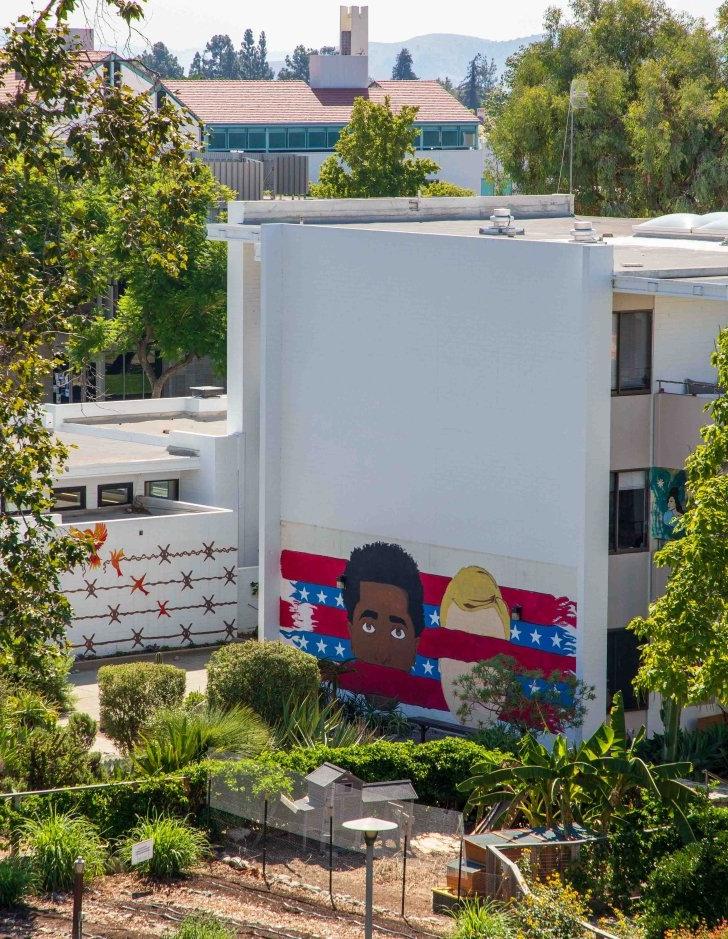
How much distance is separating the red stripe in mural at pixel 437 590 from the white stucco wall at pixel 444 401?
0.71ft

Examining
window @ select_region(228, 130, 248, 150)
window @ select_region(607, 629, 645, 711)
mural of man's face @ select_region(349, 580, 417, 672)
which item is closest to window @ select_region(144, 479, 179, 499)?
mural of man's face @ select_region(349, 580, 417, 672)

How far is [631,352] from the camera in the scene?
26172mm

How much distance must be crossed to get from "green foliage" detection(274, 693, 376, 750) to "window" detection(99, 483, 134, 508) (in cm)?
1076

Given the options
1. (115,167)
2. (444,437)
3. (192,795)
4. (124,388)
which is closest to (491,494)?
(444,437)

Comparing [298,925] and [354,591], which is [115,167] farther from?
[354,591]

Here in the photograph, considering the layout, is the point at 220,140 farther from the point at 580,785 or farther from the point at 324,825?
the point at 580,785

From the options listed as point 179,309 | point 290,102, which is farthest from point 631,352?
point 290,102

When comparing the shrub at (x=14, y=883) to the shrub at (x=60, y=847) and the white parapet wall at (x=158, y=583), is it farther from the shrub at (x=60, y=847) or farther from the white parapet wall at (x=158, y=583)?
the white parapet wall at (x=158, y=583)

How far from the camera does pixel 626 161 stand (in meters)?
65.7

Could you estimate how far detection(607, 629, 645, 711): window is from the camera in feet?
85.9

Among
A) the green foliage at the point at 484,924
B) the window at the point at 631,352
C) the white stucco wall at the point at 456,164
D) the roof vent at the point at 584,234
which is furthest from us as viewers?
the white stucco wall at the point at 456,164

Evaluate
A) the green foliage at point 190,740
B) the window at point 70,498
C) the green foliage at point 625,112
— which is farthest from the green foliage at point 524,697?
the green foliage at point 625,112

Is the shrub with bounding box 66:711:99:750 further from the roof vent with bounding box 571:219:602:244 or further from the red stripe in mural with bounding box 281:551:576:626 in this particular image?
the roof vent with bounding box 571:219:602:244

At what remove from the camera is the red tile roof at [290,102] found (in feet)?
307
